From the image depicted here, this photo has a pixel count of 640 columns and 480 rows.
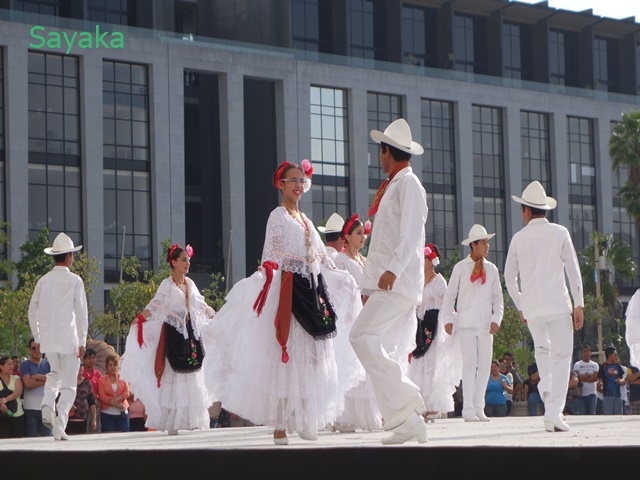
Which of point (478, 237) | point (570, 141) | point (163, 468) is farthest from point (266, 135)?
point (163, 468)

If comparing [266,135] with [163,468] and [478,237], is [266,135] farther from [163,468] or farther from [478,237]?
[163,468]

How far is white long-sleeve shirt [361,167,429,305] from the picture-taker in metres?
9.47

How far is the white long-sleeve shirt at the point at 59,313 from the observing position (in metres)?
15.1

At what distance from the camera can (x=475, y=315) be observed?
17.5 m

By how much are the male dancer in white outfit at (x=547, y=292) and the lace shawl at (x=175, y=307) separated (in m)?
4.51

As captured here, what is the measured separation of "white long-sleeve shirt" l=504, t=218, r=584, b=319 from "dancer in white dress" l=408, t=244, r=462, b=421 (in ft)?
17.4

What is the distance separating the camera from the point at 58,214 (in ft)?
173

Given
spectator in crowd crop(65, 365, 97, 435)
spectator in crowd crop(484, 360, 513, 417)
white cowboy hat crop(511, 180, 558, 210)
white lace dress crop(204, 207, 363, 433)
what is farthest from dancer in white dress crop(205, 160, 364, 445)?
spectator in crowd crop(484, 360, 513, 417)

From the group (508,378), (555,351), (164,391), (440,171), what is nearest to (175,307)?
(164,391)

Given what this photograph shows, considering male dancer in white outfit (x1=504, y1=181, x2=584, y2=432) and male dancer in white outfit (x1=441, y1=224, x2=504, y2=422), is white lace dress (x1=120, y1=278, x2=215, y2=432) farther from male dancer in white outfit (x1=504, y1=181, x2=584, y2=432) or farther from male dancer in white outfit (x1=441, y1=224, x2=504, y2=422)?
male dancer in white outfit (x1=504, y1=181, x2=584, y2=432)

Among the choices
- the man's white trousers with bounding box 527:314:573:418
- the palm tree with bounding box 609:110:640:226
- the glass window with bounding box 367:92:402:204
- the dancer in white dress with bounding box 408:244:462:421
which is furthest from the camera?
the glass window with bounding box 367:92:402:204

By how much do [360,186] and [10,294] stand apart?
1013 inches

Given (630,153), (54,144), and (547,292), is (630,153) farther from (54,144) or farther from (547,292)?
(547,292)

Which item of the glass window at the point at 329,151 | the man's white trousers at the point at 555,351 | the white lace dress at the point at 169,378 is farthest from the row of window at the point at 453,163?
the man's white trousers at the point at 555,351
